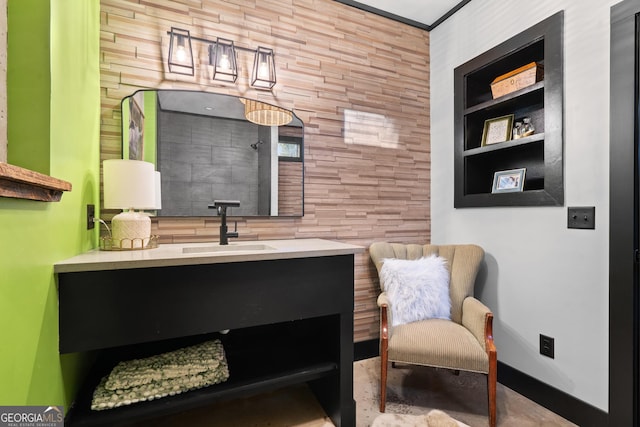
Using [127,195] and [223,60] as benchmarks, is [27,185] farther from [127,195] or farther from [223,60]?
[223,60]

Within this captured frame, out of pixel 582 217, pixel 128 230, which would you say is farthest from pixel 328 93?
pixel 582 217

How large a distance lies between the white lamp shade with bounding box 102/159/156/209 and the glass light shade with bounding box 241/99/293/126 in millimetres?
753

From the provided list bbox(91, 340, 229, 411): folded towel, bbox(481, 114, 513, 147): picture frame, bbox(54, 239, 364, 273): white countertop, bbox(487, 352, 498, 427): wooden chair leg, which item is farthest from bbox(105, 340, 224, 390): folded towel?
bbox(481, 114, 513, 147): picture frame

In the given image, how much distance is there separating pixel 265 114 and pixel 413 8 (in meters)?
1.47

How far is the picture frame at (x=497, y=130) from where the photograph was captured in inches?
84.3

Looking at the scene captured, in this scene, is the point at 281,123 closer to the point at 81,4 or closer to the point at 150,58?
the point at 150,58

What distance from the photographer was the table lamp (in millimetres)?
1434

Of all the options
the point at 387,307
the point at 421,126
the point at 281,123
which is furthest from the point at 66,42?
the point at 421,126

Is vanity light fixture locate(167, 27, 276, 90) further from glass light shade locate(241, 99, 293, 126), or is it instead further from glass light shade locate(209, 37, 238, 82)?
glass light shade locate(241, 99, 293, 126)

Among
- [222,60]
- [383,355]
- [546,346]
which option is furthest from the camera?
[222,60]

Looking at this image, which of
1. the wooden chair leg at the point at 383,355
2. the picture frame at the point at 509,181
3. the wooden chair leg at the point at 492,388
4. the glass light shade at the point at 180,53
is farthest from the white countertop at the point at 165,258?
the picture frame at the point at 509,181

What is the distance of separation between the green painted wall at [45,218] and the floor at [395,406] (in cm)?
76

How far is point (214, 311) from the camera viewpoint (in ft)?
4.24

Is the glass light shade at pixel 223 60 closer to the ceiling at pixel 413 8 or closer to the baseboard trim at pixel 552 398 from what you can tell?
the ceiling at pixel 413 8
